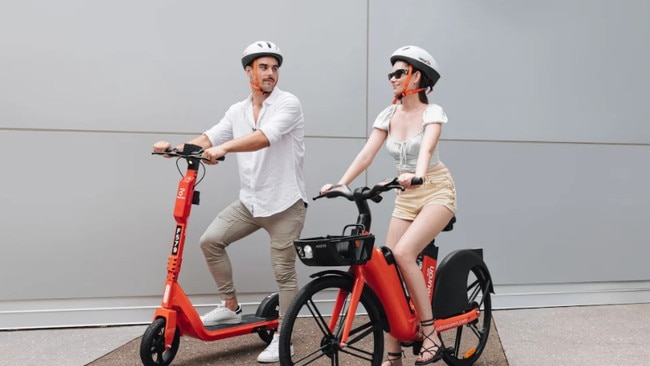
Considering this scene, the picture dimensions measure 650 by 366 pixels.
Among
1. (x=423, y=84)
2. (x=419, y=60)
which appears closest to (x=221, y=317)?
(x=423, y=84)

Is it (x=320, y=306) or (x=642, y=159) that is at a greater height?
(x=642, y=159)

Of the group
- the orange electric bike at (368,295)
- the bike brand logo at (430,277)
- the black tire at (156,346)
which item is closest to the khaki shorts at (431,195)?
the orange electric bike at (368,295)

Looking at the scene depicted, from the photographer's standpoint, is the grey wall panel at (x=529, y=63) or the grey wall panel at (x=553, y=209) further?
the grey wall panel at (x=553, y=209)

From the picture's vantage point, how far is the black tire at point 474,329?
170 inches

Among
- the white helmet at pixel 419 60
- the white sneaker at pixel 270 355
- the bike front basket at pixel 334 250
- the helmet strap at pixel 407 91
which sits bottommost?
the white sneaker at pixel 270 355

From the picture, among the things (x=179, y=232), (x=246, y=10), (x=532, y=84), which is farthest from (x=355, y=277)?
(x=532, y=84)

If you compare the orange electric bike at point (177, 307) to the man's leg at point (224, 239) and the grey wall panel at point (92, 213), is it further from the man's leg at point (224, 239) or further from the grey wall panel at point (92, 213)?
the grey wall panel at point (92, 213)

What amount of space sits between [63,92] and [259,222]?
202 centimetres

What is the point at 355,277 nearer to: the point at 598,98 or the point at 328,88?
the point at 328,88

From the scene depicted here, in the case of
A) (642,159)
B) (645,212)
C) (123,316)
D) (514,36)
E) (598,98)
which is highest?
(514,36)

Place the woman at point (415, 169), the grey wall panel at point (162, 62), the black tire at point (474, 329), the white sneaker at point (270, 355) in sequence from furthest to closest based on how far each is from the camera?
the grey wall panel at point (162, 62)
the white sneaker at point (270, 355)
the black tire at point (474, 329)
the woman at point (415, 169)

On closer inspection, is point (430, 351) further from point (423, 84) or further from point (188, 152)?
point (188, 152)

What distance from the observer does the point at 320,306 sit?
4.95 meters

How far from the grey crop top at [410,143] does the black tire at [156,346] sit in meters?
1.74
